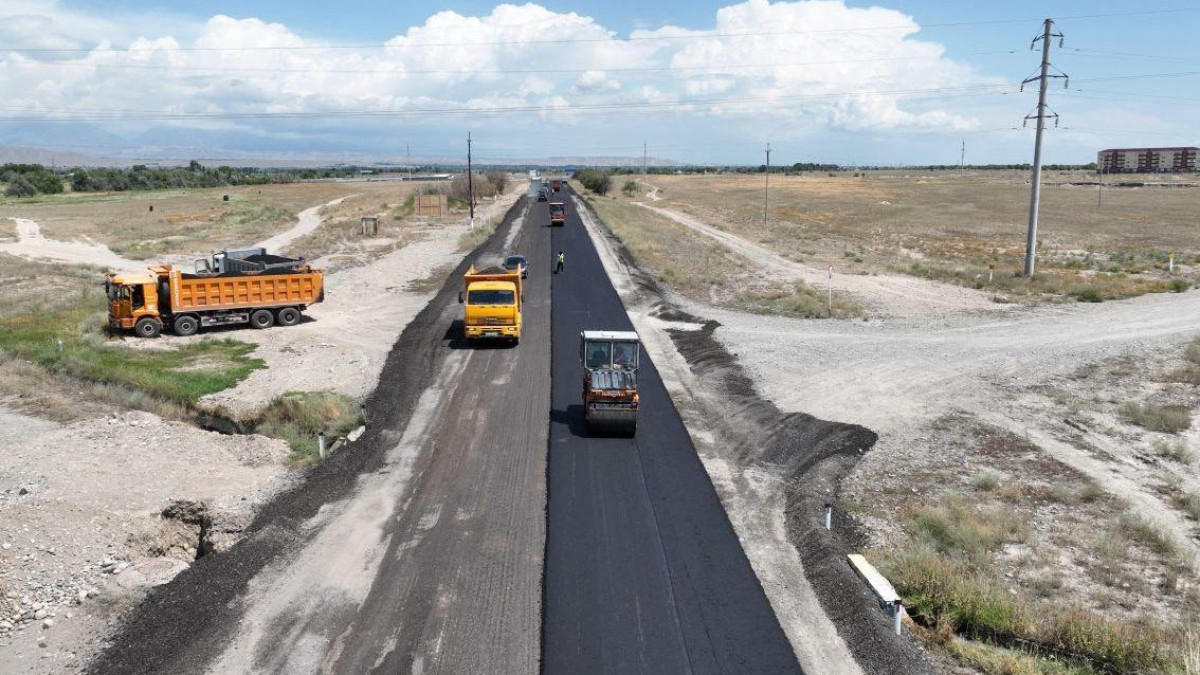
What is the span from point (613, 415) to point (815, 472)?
5206 mm

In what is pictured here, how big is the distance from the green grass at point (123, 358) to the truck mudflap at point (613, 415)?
12.9 metres

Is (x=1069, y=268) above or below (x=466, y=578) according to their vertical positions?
above

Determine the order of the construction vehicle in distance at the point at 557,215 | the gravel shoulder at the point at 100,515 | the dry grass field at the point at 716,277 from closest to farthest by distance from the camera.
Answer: the gravel shoulder at the point at 100,515, the dry grass field at the point at 716,277, the construction vehicle in distance at the point at 557,215

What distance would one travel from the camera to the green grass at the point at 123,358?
25.6m

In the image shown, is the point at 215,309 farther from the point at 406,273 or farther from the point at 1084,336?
the point at 1084,336

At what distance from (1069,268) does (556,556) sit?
167ft

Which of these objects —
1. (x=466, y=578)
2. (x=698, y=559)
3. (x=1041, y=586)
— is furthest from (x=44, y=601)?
(x=1041, y=586)

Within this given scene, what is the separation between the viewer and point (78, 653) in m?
12.0

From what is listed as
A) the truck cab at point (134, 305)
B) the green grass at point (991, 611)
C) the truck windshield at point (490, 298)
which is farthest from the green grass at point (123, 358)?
the green grass at point (991, 611)

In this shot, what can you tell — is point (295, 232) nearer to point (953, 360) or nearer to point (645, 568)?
point (953, 360)

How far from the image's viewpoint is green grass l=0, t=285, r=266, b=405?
84.0 ft

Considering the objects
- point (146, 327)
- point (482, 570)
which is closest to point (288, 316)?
point (146, 327)

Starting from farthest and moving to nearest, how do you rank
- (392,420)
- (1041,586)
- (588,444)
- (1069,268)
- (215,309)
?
(1069,268), (215,309), (392,420), (588,444), (1041,586)

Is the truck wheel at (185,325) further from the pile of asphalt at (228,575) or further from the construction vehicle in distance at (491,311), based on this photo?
the pile of asphalt at (228,575)
